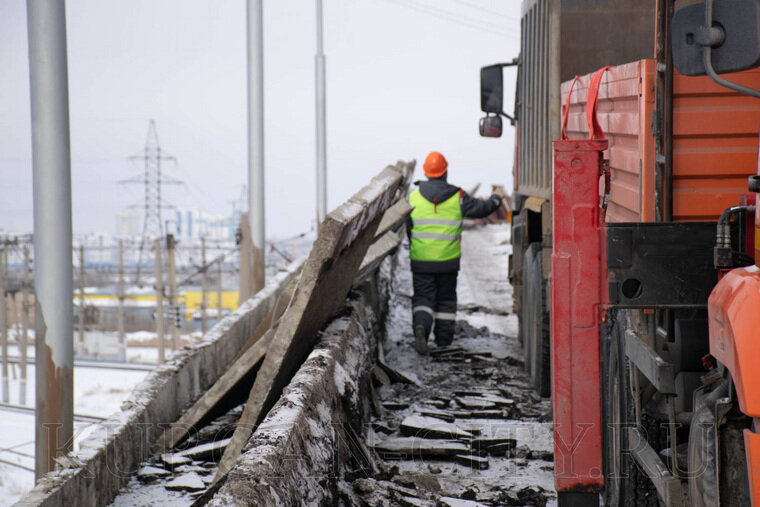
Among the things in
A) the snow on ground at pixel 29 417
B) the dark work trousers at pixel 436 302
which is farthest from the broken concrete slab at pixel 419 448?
the snow on ground at pixel 29 417

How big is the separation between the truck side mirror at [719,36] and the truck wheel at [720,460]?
3.25 ft

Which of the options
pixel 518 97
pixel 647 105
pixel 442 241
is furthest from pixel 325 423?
pixel 518 97

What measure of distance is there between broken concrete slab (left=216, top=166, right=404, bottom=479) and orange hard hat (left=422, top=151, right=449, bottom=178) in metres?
3.38

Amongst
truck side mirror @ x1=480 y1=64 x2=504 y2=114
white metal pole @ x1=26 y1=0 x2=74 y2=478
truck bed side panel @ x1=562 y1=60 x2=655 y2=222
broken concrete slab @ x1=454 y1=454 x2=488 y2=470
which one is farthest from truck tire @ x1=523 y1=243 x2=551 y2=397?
white metal pole @ x1=26 y1=0 x2=74 y2=478

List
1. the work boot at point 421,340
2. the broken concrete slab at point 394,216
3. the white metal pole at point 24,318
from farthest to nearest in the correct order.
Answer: the white metal pole at point 24,318 < the work boot at point 421,340 < the broken concrete slab at point 394,216

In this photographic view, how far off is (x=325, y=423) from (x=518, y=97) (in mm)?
6005

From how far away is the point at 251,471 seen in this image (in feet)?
11.0

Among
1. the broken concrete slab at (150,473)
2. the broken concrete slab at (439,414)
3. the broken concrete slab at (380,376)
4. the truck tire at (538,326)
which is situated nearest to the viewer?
the broken concrete slab at (150,473)

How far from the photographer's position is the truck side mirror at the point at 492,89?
950cm

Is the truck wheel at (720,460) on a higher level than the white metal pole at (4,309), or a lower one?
higher

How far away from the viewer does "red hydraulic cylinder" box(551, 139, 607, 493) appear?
3.58 metres

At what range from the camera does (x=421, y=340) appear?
31.3 feet

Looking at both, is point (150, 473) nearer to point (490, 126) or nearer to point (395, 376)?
point (395, 376)

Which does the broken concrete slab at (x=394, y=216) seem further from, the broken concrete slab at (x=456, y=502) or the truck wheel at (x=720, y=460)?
the truck wheel at (x=720, y=460)
